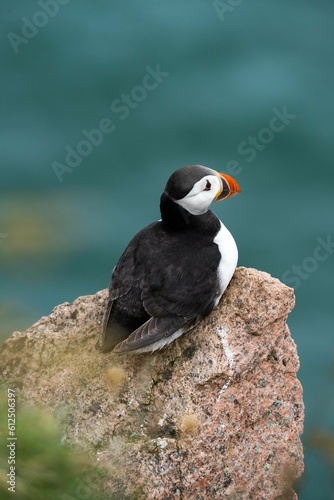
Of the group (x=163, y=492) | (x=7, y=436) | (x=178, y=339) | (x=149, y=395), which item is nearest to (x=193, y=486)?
(x=163, y=492)

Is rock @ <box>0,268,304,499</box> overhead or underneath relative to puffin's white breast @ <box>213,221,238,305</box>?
underneath

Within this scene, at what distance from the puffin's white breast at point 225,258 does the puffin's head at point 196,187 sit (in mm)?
248

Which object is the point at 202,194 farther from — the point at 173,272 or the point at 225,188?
the point at 173,272

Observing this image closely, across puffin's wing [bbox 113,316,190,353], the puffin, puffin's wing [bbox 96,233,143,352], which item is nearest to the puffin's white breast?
the puffin

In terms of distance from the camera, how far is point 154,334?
17.0ft

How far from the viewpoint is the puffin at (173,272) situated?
17.4ft

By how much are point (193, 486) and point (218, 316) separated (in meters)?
1.11

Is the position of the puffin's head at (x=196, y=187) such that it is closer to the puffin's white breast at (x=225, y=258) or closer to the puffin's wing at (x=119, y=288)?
the puffin's white breast at (x=225, y=258)

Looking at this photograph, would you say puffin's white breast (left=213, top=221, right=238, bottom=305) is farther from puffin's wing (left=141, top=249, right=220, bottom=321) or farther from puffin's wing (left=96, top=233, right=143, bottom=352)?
puffin's wing (left=96, top=233, right=143, bottom=352)

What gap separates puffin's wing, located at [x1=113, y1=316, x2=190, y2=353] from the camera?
5145 millimetres

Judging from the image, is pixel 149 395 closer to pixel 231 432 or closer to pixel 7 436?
pixel 231 432

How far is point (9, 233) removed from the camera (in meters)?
2.45

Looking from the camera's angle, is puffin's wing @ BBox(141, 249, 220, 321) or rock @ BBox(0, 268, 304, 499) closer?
rock @ BBox(0, 268, 304, 499)

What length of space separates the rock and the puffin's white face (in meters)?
0.54
